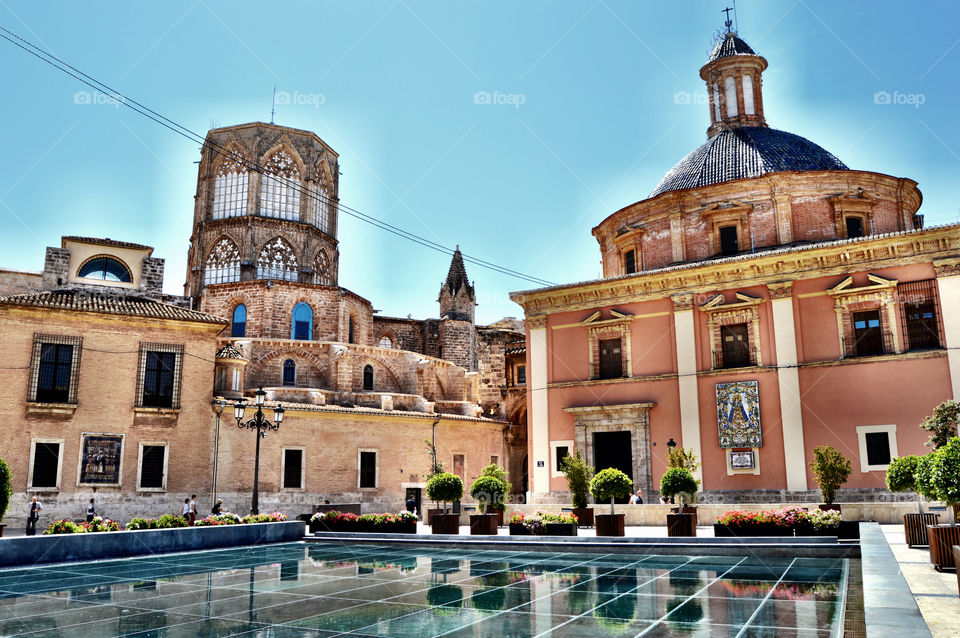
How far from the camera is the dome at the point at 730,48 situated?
3294cm

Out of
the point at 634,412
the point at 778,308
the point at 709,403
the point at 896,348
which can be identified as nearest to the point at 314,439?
the point at 634,412

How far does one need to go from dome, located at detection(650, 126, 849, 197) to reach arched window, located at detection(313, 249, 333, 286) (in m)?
21.2

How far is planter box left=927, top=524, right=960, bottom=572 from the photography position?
370 inches

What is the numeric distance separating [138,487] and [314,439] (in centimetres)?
677

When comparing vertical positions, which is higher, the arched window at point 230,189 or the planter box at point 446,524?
the arched window at point 230,189

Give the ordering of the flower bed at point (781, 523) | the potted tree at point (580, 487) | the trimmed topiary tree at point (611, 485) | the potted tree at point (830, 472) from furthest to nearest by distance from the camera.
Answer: the potted tree at point (580, 487), the potted tree at point (830, 472), the trimmed topiary tree at point (611, 485), the flower bed at point (781, 523)

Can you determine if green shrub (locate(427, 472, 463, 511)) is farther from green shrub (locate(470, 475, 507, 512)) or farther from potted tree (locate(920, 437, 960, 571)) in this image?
potted tree (locate(920, 437, 960, 571))

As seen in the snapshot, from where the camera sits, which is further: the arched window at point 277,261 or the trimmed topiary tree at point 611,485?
the arched window at point 277,261

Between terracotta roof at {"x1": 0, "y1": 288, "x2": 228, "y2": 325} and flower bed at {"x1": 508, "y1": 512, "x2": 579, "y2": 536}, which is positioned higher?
terracotta roof at {"x1": 0, "y1": 288, "x2": 228, "y2": 325}

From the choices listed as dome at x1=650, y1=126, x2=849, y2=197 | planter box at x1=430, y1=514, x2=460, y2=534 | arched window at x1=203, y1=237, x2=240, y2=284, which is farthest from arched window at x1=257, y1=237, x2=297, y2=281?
planter box at x1=430, y1=514, x2=460, y2=534

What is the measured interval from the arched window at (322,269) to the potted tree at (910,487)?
112 feet

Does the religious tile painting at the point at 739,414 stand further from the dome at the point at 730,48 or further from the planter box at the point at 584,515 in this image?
the dome at the point at 730,48

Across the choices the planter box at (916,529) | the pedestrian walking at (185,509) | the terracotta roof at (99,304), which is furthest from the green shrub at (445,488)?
the terracotta roof at (99,304)

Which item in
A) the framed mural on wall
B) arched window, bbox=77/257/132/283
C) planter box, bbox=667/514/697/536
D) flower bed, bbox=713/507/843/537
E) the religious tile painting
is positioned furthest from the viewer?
arched window, bbox=77/257/132/283
